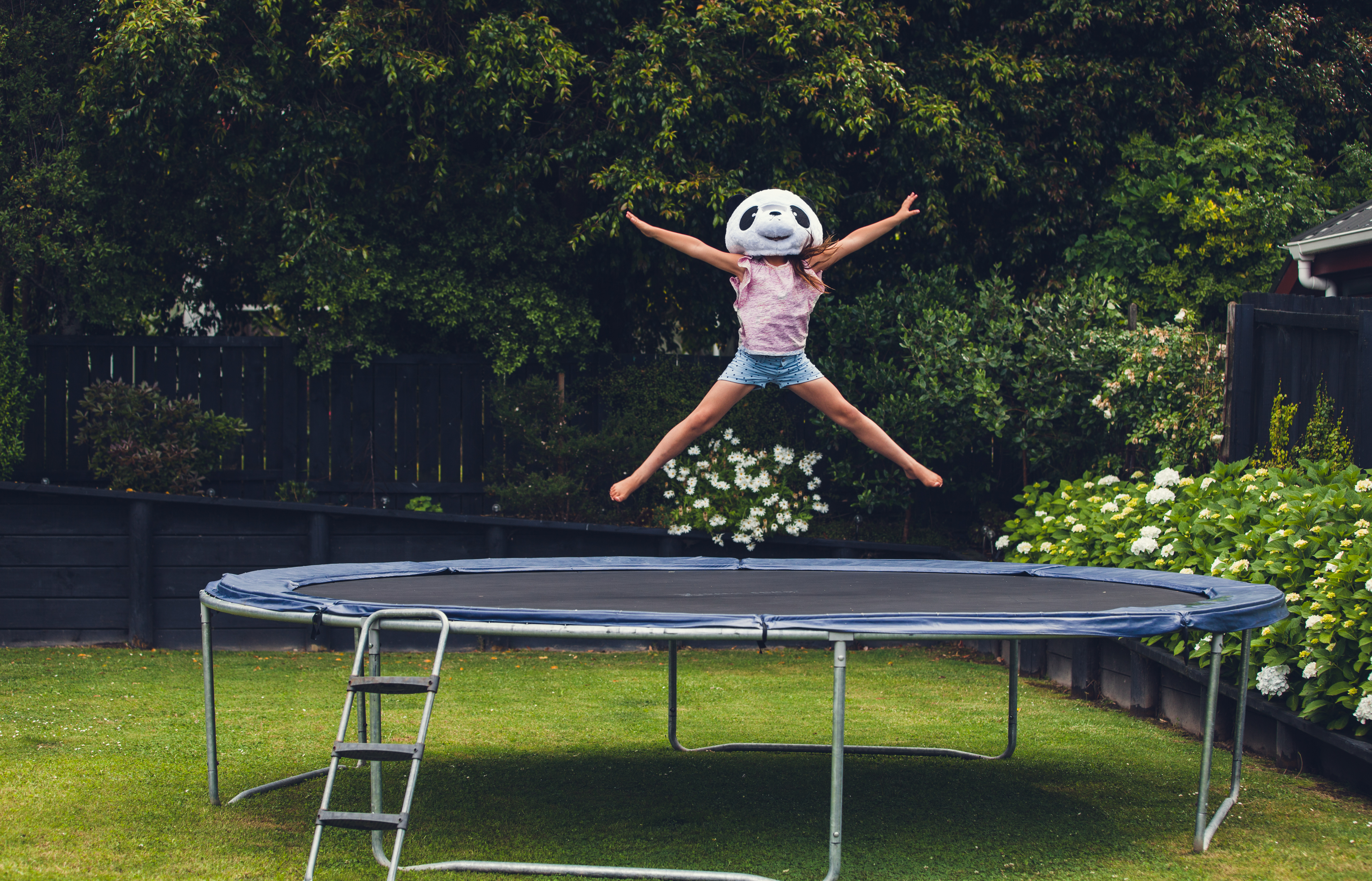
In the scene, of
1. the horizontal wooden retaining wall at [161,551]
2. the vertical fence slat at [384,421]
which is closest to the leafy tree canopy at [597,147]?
the vertical fence slat at [384,421]

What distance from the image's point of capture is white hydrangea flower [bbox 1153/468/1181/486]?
5.05 m

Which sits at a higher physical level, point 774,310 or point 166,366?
point 774,310

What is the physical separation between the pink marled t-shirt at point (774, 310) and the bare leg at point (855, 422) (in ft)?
0.43

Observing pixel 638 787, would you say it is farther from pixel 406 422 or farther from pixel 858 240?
pixel 406 422

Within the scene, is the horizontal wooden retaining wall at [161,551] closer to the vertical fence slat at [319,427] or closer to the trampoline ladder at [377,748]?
the vertical fence slat at [319,427]

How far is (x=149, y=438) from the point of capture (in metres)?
6.98

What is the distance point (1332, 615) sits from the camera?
→ 341 centimetres

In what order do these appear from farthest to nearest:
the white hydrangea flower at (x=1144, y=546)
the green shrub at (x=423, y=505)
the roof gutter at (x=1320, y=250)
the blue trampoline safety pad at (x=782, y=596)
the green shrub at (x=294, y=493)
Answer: the green shrub at (x=423, y=505)
the green shrub at (x=294, y=493)
the roof gutter at (x=1320, y=250)
the white hydrangea flower at (x=1144, y=546)
the blue trampoline safety pad at (x=782, y=596)

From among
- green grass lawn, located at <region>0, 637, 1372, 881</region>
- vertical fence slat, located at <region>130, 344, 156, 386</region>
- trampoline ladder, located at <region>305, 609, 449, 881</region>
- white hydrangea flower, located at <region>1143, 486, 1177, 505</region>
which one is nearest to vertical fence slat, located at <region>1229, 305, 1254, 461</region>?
white hydrangea flower, located at <region>1143, 486, 1177, 505</region>

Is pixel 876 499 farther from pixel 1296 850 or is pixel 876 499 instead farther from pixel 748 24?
pixel 1296 850

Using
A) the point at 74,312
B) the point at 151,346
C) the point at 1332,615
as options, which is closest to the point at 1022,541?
the point at 1332,615

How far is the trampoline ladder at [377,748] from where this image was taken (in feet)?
8.11

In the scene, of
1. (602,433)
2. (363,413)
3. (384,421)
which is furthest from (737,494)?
(363,413)

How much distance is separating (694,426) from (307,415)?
443cm
